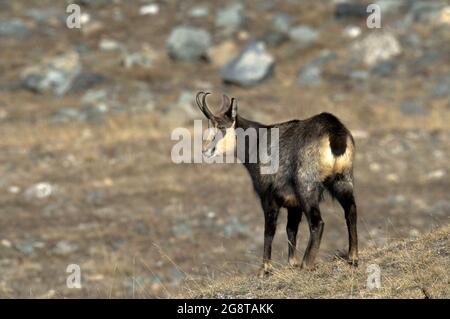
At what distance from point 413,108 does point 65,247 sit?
1127 cm

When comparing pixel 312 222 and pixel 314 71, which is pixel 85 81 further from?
pixel 312 222

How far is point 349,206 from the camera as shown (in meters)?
8.62

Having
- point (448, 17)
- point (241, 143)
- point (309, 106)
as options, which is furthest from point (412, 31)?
point (241, 143)

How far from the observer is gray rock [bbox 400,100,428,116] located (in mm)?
→ 22766

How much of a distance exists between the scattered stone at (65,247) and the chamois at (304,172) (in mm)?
6368

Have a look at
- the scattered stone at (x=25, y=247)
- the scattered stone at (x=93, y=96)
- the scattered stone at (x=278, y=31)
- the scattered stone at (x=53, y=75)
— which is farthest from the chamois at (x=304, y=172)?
the scattered stone at (x=278, y=31)

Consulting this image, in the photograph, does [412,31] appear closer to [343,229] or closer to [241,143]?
[343,229]

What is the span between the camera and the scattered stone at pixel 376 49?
26828 millimetres

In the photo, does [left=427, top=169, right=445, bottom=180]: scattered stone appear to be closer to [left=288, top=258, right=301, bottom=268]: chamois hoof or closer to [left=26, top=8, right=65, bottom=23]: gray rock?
[left=288, top=258, right=301, bottom=268]: chamois hoof

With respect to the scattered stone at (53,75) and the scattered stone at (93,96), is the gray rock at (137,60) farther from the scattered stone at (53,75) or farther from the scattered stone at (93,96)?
the scattered stone at (93,96)

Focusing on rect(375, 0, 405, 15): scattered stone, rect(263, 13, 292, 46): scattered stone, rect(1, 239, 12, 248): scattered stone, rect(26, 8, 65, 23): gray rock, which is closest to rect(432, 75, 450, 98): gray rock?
rect(375, 0, 405, 15): scattered stone

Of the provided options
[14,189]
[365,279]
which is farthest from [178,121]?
[365,279]

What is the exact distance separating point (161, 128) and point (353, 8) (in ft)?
34.8

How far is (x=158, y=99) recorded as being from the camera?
24.4m
